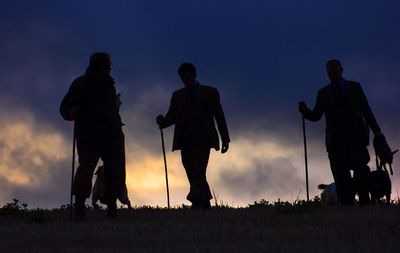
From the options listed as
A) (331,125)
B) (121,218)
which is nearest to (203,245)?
(121,218)

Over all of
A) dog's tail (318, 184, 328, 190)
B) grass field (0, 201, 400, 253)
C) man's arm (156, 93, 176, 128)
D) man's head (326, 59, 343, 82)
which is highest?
man's head (326, 59, 343, 82)

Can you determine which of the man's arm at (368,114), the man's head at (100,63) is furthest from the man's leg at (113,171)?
the man's arm at (368,114)

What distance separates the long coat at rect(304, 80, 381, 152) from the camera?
14945 mm

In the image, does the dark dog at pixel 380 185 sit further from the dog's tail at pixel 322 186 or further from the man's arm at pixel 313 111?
the dog's tail at pixel 322 186

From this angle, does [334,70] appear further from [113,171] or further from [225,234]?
[225,234]

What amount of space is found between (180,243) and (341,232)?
211 cm

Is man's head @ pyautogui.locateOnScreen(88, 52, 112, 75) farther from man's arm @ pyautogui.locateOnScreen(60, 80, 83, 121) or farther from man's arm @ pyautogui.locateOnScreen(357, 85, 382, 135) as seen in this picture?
man's arm @ pyautogui.locateOnScreen(357, 85, 382, 135)

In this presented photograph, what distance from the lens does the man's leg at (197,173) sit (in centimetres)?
1570

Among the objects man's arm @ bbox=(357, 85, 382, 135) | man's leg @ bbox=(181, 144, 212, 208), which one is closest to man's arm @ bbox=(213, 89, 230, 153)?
man's leg @ bbox=(181, 144, 212, 208)

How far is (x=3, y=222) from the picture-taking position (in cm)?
1302

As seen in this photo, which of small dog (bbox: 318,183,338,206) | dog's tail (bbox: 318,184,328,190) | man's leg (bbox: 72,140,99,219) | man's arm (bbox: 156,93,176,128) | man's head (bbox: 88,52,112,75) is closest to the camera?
man's leg (bbox: 72,140,99,219)

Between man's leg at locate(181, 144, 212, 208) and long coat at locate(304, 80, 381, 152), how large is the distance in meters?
2.29

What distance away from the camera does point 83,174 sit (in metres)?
13.3

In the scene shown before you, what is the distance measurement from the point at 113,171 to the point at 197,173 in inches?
101
